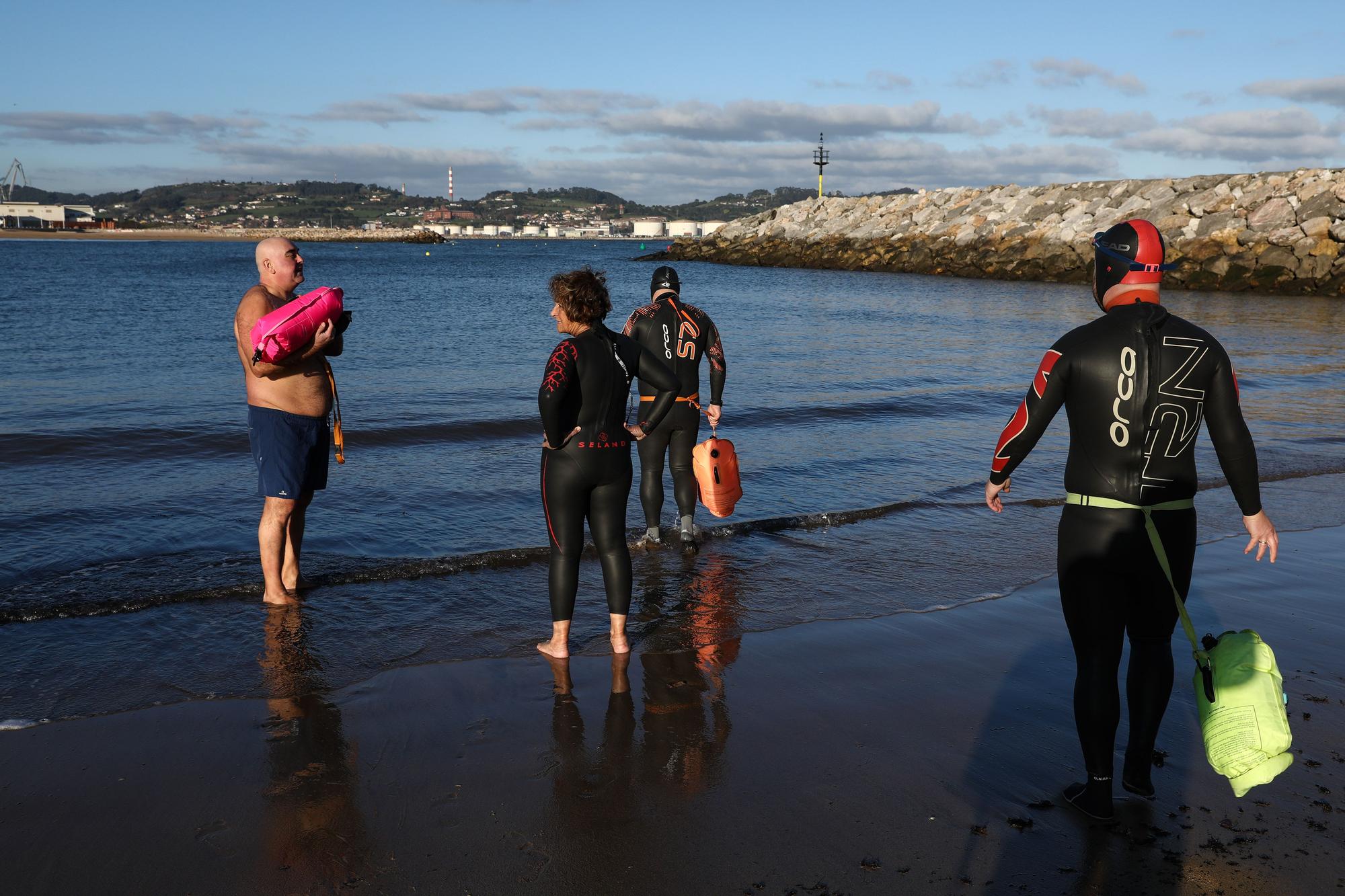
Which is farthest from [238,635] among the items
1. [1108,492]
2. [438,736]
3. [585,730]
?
[1108,492]

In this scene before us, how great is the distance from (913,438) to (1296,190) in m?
40.1

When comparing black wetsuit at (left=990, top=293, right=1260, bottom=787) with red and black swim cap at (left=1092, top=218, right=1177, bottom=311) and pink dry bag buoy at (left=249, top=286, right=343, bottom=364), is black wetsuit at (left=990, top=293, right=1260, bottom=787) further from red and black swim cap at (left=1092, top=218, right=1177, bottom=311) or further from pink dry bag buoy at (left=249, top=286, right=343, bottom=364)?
pink dry bag buoy at (left=249, top=286, right=343, bottom=364)

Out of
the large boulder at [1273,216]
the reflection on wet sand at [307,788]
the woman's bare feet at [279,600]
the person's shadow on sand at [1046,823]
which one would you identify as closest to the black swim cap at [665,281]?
the woman's bare feet at [279,600]

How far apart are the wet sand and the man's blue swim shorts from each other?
1020 mm

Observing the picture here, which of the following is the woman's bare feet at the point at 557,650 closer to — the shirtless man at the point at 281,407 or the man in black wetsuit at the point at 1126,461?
the shirtless man at the point at 281,407

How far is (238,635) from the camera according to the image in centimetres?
556

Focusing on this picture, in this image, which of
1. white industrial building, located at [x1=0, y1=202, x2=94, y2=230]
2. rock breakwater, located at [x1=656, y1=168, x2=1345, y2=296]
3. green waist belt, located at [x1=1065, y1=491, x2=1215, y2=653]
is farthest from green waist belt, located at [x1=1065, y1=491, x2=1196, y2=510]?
white industrial building, located at [x1=0, y1=202, x2=94, y2=230]

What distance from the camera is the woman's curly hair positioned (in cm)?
484

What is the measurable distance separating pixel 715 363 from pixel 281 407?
3.25m

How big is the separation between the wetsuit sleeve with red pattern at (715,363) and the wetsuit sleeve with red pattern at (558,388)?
9.54ft

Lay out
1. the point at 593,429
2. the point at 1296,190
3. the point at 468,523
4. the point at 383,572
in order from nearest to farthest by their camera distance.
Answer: the point at 593,429 < the point at 383,572 < the point at 468,523 < the point at 1296,190

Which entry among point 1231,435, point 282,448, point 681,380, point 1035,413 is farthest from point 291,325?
point 1231,435

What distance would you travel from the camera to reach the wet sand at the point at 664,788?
3223 mm

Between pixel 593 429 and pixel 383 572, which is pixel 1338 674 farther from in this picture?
pixel 383 572
